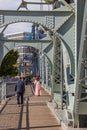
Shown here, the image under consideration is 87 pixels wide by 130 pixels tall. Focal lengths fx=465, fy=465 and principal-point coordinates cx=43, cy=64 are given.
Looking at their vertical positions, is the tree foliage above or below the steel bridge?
below

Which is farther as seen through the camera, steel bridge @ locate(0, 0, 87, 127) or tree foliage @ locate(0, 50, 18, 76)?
tree foliage @ locate(0, 50, 18, 76)

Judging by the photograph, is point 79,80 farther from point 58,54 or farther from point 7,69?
point 7,69

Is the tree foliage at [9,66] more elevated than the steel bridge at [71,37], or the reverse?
the steel bridge at [71,37]

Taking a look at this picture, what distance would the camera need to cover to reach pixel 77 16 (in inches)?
510

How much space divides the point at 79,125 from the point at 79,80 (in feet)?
5.14

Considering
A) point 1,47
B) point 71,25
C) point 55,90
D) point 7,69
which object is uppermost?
point 71,25

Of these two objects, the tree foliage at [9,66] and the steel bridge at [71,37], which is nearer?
the steel bridge at [71,37]

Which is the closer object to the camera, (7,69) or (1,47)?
(1,47)

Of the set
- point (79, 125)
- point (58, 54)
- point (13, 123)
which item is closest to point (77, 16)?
point (79, 125)

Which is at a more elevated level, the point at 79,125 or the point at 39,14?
the point at 39,14

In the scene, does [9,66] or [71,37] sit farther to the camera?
[9,66]

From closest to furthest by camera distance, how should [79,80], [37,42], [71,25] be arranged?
[79,80] → [71,25] → [37,42]

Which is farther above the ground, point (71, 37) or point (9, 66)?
point (71, 37)

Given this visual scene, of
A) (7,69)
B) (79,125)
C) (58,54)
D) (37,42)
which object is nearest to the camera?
(79,125)
